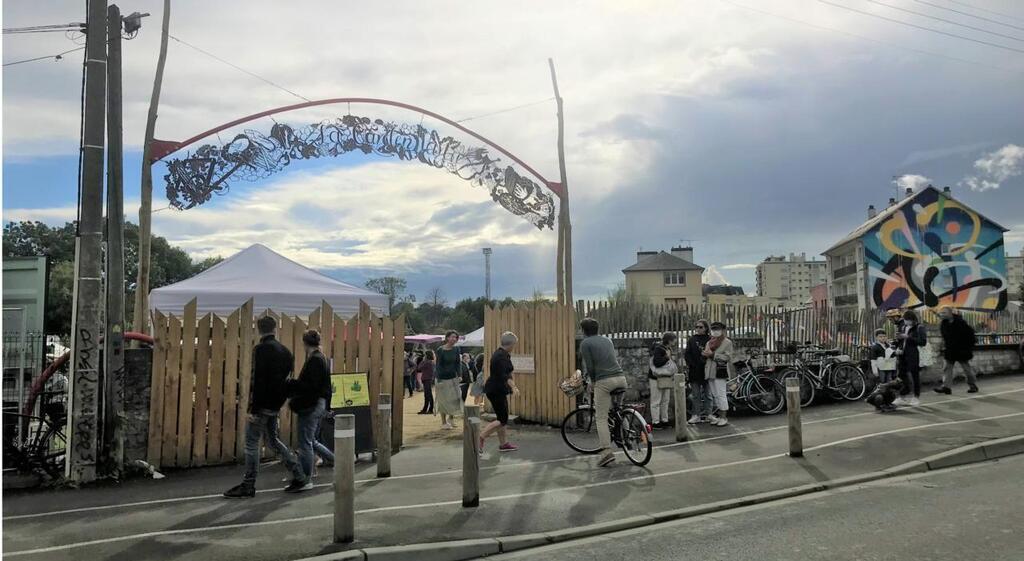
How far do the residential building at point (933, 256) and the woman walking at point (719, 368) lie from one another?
34873 mm

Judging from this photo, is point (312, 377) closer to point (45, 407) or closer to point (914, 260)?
point (45, 407)

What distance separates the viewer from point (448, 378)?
13078 mm

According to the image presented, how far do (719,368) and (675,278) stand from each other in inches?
2539

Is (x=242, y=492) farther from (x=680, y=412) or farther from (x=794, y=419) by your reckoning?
(x=794, y=419)

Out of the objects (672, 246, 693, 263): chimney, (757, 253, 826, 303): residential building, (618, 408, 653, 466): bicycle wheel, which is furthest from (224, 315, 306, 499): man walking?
(757, 253, 826, 303): residential building

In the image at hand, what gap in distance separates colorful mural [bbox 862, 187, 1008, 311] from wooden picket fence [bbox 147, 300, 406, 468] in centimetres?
4278

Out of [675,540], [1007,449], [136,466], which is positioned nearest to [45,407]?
[136,466]

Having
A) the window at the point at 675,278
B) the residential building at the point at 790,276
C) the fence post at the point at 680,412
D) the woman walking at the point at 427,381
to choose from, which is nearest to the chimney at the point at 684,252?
the window at the point at 675,278

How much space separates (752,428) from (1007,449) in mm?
3431

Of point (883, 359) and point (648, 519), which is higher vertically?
point (883, 359)

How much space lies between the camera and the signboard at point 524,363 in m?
12.7

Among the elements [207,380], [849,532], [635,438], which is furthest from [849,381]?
[207,380]

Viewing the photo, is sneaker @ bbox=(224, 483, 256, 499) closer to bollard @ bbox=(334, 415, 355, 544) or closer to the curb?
bollard @ bbox=(334, 415, 355, 544)

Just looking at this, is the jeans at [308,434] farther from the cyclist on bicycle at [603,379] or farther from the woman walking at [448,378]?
the woman walking at [448,378]
